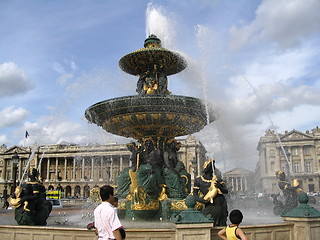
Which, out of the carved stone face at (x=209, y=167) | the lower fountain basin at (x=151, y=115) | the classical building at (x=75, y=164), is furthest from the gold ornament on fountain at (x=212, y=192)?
the classical building at (x=75, y=164)

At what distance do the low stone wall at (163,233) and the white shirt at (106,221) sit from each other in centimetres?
176

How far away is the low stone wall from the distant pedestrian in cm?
176

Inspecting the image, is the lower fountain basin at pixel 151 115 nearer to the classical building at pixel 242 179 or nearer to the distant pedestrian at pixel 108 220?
the classical building at pixel 242 179

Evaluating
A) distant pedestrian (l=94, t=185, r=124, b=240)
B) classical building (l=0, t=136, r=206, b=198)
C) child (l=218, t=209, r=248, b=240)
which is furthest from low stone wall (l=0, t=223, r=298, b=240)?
classical building (l=0, t=136, r=206, b=198)

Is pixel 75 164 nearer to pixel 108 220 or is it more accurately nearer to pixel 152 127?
pixel 152 127

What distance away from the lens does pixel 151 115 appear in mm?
8992

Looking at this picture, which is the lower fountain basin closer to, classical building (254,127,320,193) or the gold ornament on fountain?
the gold ornament on fountain

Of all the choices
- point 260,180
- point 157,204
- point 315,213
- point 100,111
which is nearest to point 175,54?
point 100,111

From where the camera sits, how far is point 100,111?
30.3ft

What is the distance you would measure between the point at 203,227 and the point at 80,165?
9803 centimetres

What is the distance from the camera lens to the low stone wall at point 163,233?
4656mm

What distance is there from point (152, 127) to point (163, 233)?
4.84 metres

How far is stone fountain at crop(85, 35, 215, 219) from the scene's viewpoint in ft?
28.6

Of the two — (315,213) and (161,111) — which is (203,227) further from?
(161,111)
